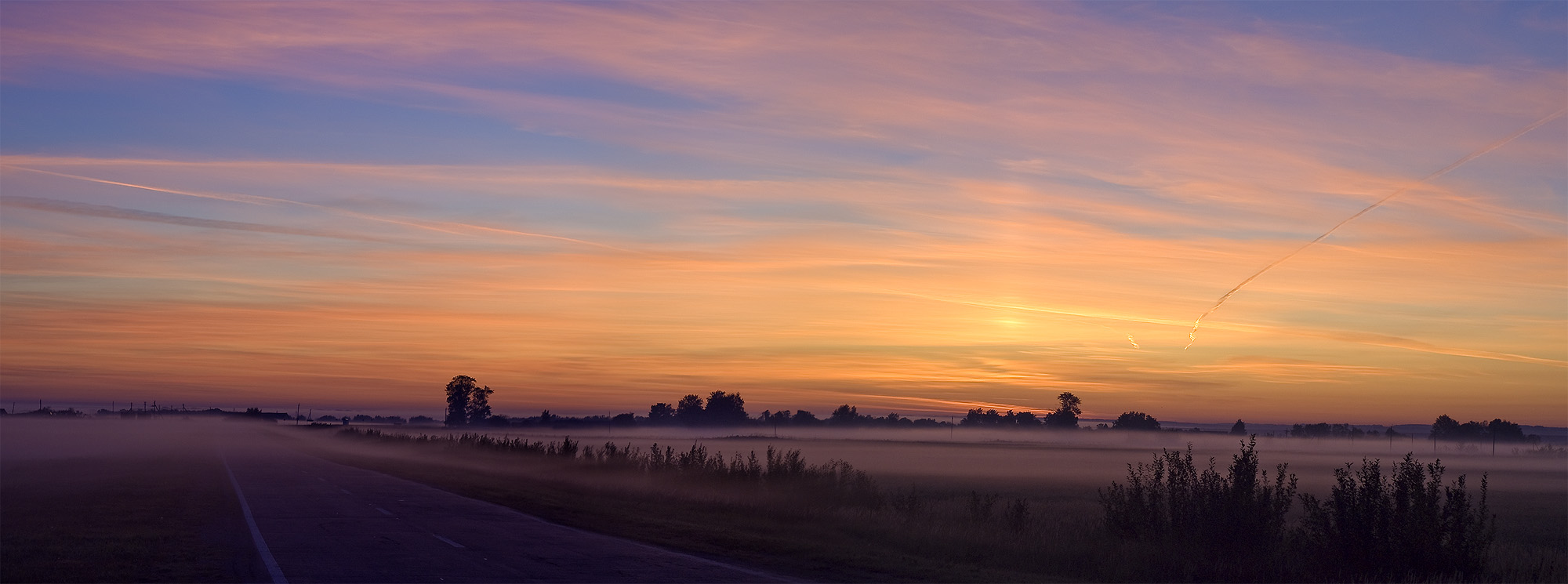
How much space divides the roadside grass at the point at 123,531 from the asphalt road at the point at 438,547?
81 cm

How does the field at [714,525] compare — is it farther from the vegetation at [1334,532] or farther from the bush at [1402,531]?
the bush at [1402,531]

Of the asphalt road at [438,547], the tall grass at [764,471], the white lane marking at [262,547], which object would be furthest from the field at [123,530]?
the tall grass at [764,471]

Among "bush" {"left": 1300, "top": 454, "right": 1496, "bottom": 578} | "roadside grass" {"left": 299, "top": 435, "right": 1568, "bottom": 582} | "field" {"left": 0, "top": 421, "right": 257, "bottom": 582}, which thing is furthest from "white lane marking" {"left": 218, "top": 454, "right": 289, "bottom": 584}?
"bush" {"left": 1300, "top": 454, "right": 1496, "bottom": 578}

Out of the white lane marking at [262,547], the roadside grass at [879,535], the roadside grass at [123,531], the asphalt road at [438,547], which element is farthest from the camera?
the roadside grass at [879,535]

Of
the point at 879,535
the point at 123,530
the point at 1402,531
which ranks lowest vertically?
the point at 123,530

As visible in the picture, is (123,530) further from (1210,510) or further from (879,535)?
(1210,510)

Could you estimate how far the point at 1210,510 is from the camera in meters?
18.3

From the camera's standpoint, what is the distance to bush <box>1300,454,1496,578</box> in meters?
16.5

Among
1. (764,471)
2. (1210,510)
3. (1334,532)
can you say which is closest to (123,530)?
(764,471)

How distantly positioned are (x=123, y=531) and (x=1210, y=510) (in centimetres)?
2105

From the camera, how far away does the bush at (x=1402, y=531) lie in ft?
54.1

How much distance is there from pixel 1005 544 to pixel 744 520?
7.27 metres

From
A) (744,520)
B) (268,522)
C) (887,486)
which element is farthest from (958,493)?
(268,522)

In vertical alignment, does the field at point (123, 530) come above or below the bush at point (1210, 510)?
below
